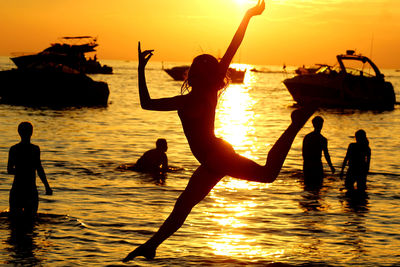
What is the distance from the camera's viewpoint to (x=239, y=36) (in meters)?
5.18

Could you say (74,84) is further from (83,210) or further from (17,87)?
A: (83,210)

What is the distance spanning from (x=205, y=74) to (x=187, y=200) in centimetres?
108

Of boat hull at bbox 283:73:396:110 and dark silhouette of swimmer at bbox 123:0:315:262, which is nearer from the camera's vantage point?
dark silhouette of swimmer at bbox 123:0:315:262

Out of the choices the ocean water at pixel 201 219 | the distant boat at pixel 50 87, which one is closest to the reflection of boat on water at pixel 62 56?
the distant boat at pixel 50 87

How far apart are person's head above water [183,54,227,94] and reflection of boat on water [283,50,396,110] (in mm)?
38904

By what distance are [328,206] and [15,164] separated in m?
6.50

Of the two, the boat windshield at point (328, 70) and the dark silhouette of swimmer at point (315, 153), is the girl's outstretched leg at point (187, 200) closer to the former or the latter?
the dark silhouette of swimmer at point (315, 153)

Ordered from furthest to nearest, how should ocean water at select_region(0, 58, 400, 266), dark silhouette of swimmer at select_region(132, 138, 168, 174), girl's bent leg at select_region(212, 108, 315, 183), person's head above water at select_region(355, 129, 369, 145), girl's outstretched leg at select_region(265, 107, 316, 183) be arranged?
dark silhouette of swimmer at select_region(132, 138, 168, 174) → person's head above water at select_region(355, 129, 369, 145) → ocean water at select_region(0, 58, 400, 266) → girl's outstretched leg at select_region(265, 107, 316, 183) → girl's bent leg at select_region(212, 108, 315, 183)

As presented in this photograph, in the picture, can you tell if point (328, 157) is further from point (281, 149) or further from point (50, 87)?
point (50, 87)

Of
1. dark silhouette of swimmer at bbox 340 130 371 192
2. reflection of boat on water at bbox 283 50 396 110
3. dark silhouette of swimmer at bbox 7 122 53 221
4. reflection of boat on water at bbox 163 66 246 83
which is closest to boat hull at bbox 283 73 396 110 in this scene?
reflection of boat on water at bbox 283 50 396 110

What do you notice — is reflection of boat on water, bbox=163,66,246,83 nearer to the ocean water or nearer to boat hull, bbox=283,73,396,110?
boat hull, bbox=283,73,396,110

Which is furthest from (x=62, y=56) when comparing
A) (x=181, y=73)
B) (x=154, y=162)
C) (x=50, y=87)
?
(x=181, y=73)

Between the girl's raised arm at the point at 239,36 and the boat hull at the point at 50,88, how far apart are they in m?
40.7

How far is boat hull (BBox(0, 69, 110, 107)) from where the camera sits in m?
44.9
